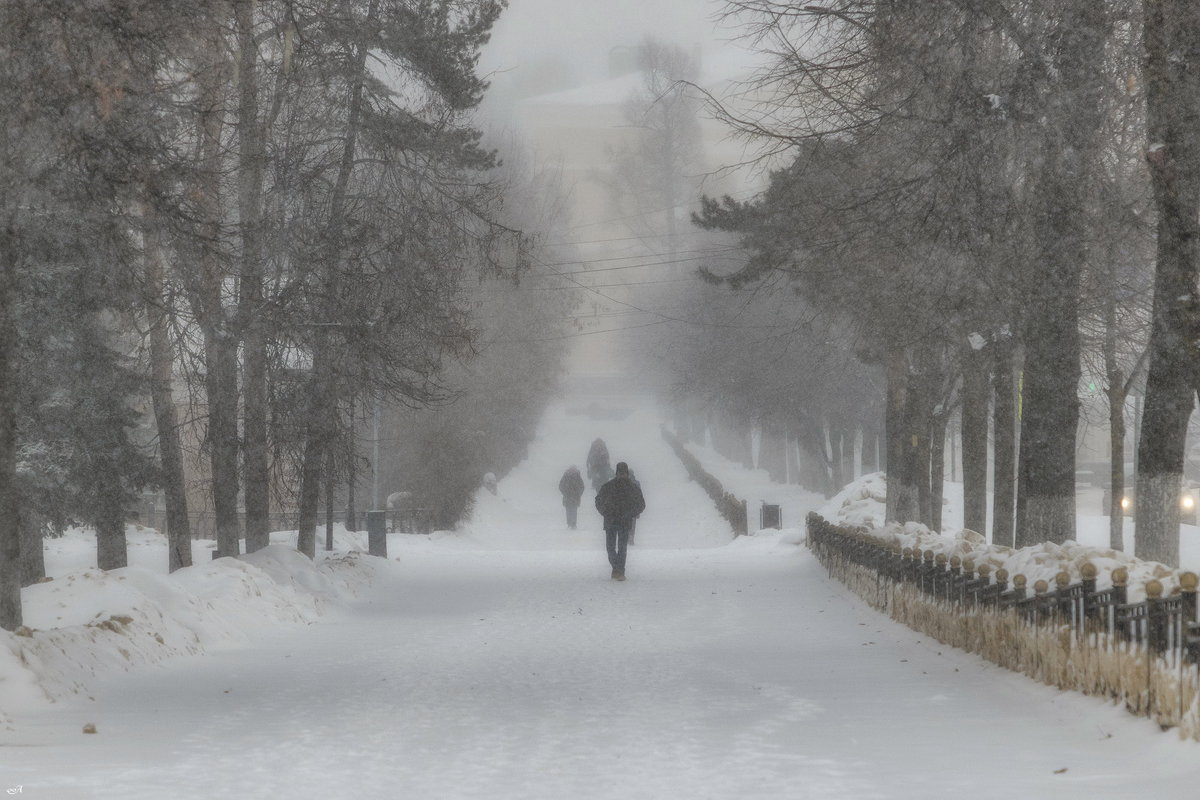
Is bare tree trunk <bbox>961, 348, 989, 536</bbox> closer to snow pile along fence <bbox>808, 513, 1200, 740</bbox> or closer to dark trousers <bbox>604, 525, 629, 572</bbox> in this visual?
dark trousers <bbox>604, 525, 629, 572</bbox>

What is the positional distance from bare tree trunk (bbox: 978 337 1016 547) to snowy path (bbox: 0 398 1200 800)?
3875mm

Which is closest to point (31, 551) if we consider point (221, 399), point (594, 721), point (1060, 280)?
point (221, 399)

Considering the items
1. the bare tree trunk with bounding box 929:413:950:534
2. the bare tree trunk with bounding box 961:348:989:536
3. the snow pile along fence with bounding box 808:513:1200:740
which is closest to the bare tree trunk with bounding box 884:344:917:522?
the bare tree trunk with bounding box 929:413:950:534

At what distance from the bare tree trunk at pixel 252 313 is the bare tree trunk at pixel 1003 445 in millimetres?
9220

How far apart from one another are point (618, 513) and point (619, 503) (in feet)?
0.46

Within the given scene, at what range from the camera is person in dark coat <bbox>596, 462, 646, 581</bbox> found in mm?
19234

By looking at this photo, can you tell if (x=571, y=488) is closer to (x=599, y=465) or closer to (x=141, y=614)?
(x=599, y=465)

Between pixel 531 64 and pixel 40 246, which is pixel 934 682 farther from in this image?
pixel 531 64

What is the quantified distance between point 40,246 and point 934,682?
22.5 ft

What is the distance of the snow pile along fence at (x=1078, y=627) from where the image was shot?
6.80 metres

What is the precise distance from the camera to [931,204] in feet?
35.6

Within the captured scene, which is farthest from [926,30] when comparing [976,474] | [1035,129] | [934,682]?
[976,474]

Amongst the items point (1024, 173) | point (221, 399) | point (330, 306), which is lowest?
point (221, 399)

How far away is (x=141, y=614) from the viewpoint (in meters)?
10.9
